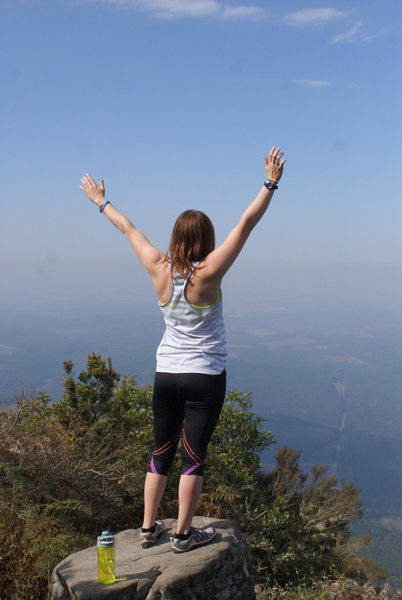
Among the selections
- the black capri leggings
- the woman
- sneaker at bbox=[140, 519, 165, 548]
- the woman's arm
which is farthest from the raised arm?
sneaker at bbox=[140, 519, 165, 548]

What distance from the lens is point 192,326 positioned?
153 inches

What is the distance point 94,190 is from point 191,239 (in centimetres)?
109

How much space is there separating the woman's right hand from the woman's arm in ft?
2.99

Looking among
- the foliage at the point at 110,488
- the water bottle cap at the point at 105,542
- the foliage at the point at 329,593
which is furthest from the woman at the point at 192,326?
the foliage at the point at 329,593

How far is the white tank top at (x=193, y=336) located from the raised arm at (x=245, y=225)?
25cm

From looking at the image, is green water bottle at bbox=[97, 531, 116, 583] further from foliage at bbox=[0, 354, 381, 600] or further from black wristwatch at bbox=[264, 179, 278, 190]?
black wristwatch at bbox=[264, 179, 278, 190]

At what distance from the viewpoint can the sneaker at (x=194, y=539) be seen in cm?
413

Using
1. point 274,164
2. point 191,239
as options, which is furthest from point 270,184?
point 191,239

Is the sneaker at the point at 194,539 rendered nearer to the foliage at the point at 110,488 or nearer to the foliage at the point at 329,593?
the foliage at the point at 110,488

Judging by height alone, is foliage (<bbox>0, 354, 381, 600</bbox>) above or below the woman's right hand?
below

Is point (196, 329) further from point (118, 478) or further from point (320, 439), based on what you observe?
point (320, 439)

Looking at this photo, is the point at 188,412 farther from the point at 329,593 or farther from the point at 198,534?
the point at 329,593

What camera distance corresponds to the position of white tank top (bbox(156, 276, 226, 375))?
152 inches

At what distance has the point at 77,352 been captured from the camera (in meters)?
130
